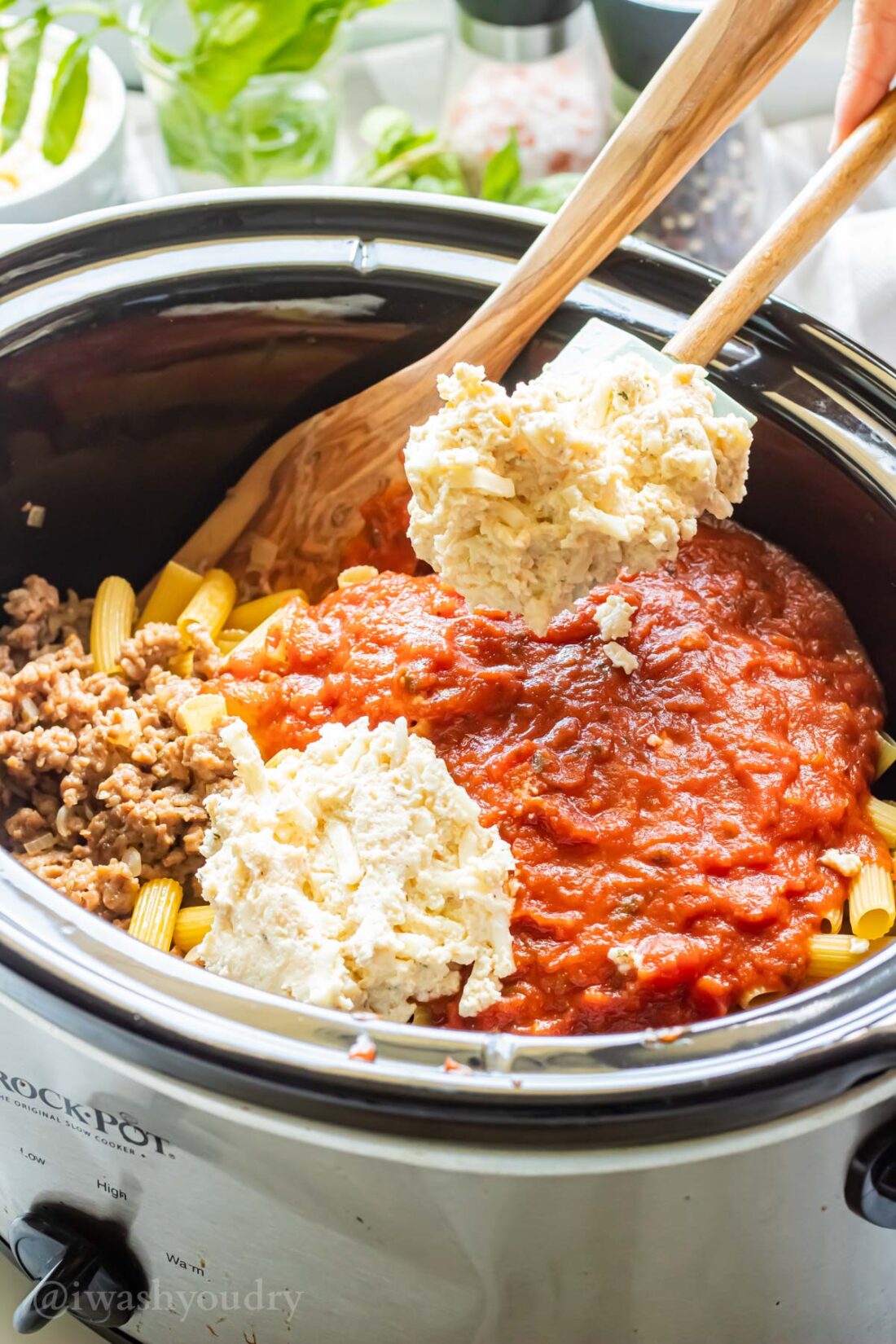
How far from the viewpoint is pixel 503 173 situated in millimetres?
2090

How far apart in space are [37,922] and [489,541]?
0.52 meters

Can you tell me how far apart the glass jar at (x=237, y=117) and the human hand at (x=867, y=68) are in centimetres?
92

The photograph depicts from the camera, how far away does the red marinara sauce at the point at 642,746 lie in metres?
1.24

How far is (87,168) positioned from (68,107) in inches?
6.8

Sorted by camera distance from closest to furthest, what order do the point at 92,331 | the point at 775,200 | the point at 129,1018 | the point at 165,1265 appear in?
the point at 129,1018
the point at 165,1265
the point at 92,331
the point at 775,200

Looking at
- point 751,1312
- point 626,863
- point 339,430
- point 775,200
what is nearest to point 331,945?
point 626,863

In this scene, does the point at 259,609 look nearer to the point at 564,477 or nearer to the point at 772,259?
the point at 564,477

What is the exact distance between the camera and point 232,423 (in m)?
1.64

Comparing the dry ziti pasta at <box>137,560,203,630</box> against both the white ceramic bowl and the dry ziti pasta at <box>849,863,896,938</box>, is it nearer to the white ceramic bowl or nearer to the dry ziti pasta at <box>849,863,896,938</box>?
the white ceramic bowl

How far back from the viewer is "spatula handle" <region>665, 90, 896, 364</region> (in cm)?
138

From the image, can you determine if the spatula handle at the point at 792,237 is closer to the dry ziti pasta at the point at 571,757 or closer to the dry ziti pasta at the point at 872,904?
the dry ziti pasta at the point at 571,757

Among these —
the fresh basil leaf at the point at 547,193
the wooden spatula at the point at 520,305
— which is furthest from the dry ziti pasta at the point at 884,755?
the fresh basil leaf at the point at 547,193

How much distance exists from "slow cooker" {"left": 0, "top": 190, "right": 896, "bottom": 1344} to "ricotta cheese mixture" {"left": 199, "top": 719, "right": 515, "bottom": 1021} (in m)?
0.16

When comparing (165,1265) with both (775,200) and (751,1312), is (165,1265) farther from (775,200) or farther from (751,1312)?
(775,200)
